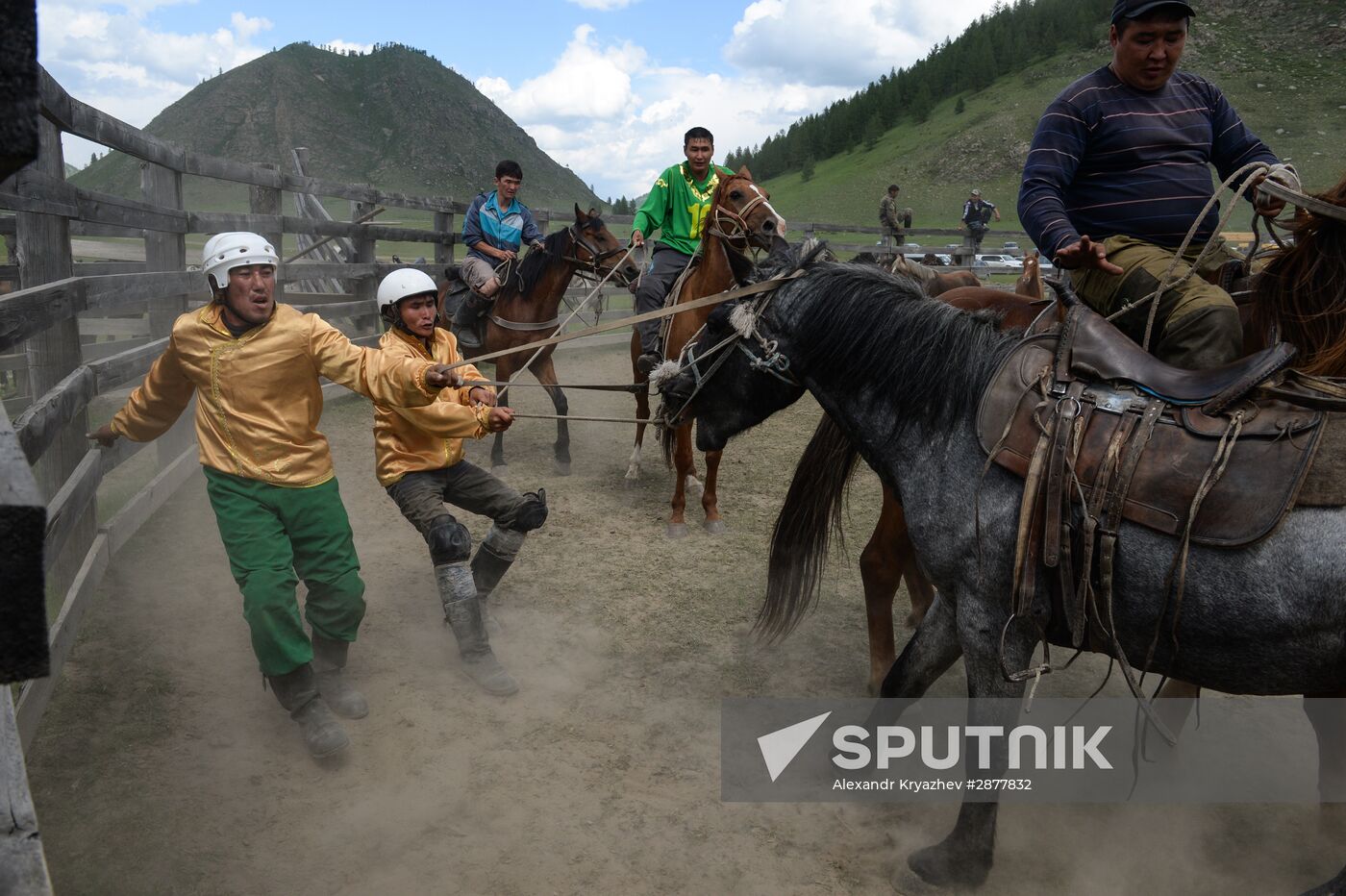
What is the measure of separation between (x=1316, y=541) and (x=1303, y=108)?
201 feet

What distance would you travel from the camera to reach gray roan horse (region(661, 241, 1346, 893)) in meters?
2.17

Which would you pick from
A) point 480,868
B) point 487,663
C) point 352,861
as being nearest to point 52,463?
point 487,663

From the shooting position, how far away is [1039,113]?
176 feet

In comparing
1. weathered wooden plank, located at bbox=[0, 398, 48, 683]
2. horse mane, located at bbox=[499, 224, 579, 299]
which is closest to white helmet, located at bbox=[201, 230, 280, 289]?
weathered wooden plank, located at bbox=[0, 398, 48, 683]

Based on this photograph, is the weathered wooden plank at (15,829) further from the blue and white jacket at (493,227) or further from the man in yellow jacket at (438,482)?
the blue and white jacket at (493,227)

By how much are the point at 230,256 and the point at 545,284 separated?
4.50 meters

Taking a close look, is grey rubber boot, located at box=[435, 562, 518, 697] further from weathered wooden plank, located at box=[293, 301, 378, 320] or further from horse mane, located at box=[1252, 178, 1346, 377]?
weathered wooden plank, located at box=[293, 301, 378, 320]

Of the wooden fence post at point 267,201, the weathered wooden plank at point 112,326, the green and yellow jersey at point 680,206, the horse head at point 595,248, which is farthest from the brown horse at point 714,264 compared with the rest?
the weathered wooden plank at point 112,326

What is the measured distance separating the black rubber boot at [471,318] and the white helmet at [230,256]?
4550mm

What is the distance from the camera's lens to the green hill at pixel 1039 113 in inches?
1923

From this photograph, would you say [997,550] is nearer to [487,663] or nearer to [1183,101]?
[1183,101]

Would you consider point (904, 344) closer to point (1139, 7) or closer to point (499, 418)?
point (1139, 7)

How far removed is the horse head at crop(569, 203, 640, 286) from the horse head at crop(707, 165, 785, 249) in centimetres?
183

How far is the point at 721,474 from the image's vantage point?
7.30m
